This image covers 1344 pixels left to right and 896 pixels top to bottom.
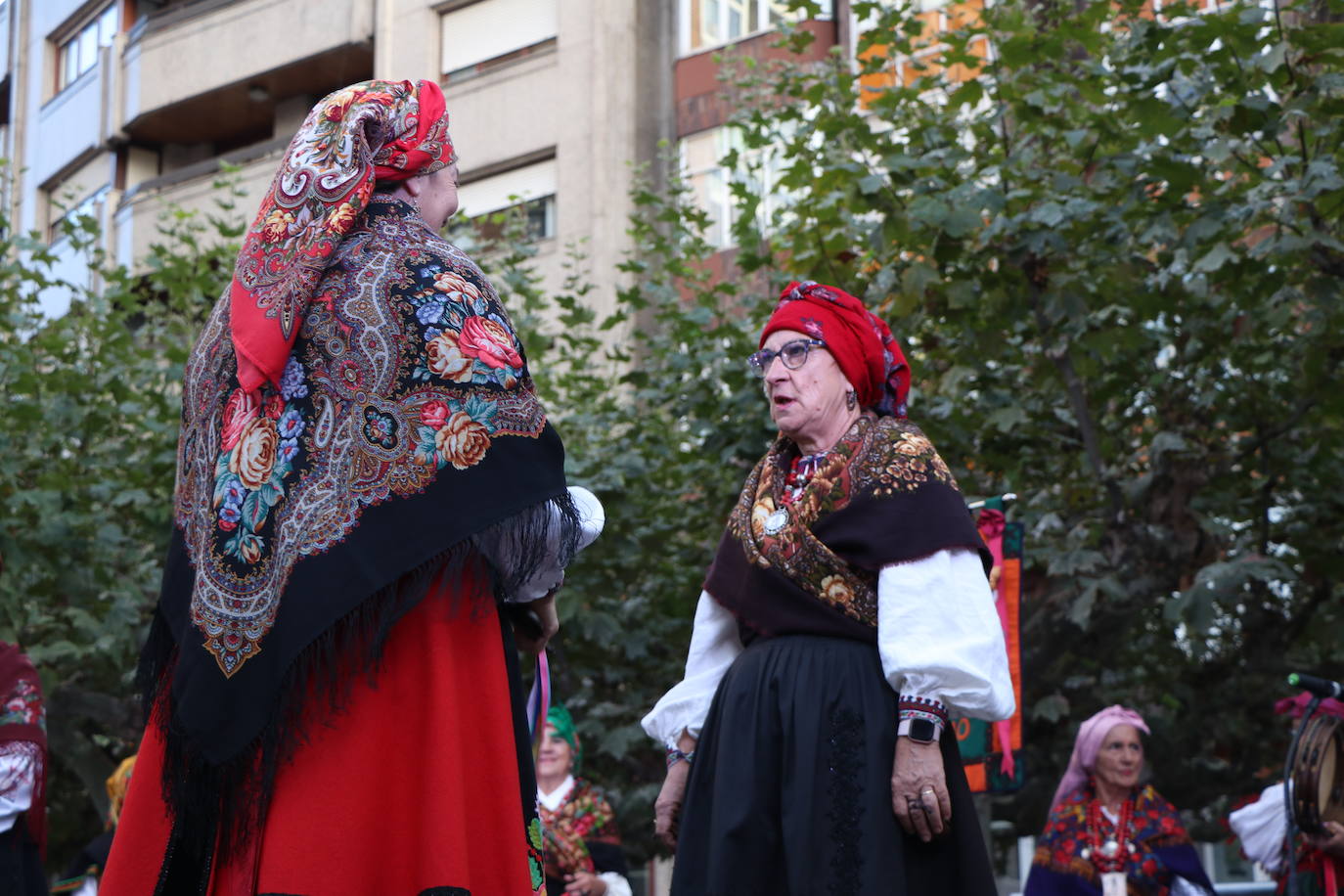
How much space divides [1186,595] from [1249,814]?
1005 mm

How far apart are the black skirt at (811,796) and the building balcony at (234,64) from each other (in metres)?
22.6

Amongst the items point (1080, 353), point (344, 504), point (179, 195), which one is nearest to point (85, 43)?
point (179, 195)

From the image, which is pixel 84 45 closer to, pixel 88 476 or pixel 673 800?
pixel 88 476

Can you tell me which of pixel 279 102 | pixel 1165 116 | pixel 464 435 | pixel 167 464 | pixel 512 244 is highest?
pixel 279 102

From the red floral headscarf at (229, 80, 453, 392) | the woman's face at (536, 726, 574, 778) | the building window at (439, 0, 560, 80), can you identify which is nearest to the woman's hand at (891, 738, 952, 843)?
the red floral headscarf at (229, 80, 453, 392)

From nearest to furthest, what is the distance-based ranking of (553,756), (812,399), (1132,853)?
(812,399), (1132,853), (553,756)

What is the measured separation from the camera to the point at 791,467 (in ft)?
14.3

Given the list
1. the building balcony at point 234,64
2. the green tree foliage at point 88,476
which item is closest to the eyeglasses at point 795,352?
the green tree foliage at point 88,476

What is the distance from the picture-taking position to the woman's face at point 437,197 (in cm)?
340

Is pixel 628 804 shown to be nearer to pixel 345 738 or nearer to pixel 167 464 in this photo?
pixel 167 464

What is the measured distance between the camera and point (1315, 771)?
6352 mm

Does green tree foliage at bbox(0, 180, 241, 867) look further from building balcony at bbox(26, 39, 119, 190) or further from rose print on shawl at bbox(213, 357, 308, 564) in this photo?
building balcony at bbox(26, 39, 119, 190)

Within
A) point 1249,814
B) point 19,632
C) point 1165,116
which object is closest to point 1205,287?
point 1165,116

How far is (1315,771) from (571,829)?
3.10 meters
